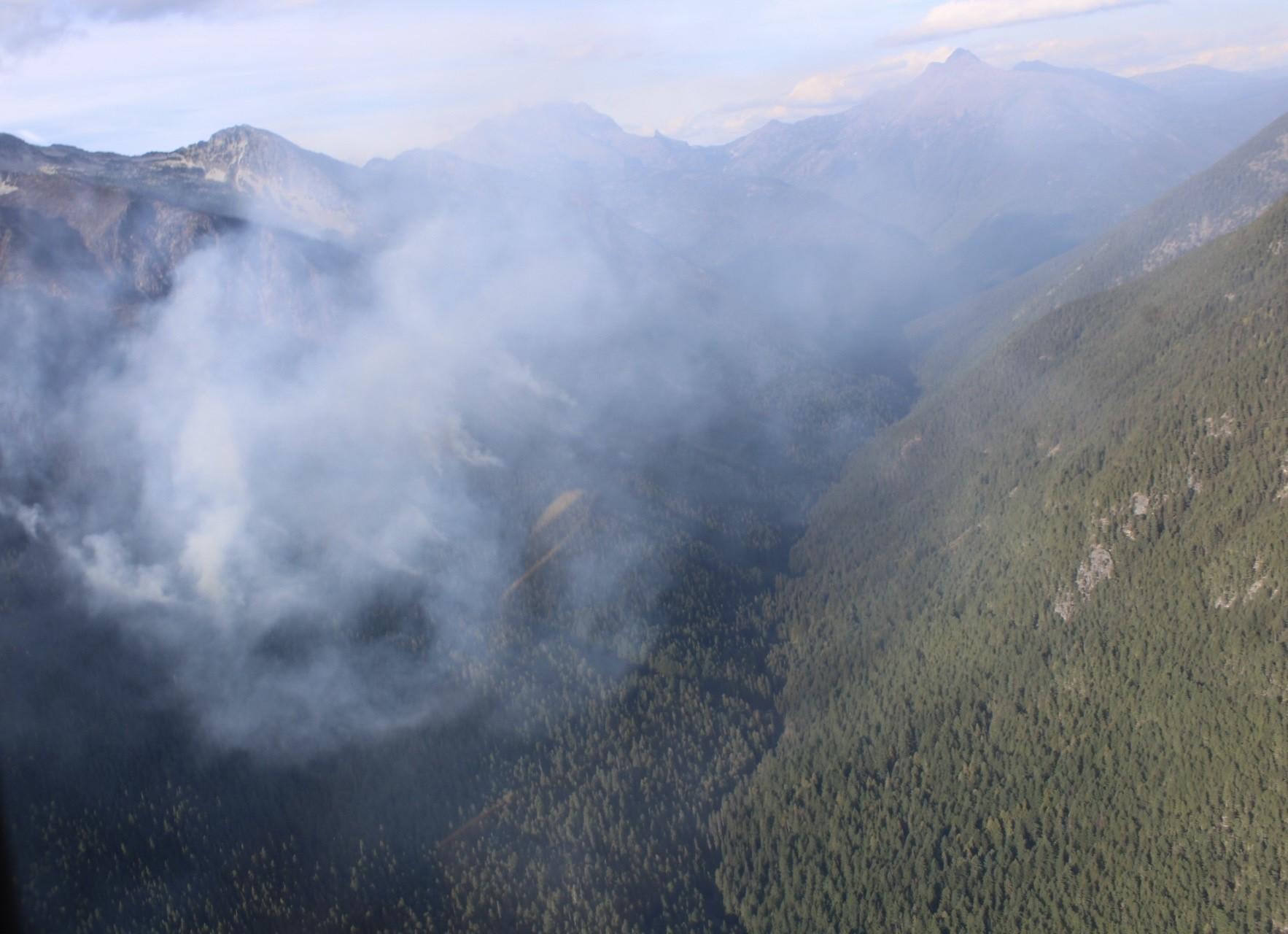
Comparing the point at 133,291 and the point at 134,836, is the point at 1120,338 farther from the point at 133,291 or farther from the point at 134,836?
the point at 133,291

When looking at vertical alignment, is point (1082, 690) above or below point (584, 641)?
above

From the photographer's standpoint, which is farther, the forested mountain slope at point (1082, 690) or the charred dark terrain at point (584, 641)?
the charred dark terrain at point (584, 641)

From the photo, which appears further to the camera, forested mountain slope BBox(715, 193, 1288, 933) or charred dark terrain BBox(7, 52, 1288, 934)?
charred dark terrain BBox(7, 52, 1288, 934)

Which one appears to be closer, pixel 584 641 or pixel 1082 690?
pixel 1082 690

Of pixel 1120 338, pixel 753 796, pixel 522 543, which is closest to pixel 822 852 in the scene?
pixel 753 796
